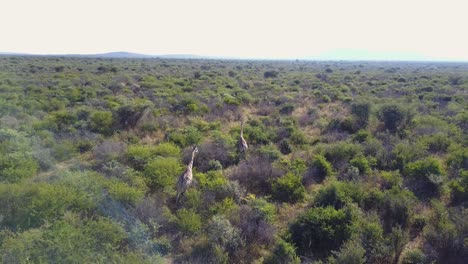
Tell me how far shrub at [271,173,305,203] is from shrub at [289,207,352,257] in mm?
1627

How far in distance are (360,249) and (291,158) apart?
5.98 meters

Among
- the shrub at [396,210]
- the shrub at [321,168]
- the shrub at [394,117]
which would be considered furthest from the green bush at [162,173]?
the shrub at [394,117]

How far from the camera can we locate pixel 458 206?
822cm

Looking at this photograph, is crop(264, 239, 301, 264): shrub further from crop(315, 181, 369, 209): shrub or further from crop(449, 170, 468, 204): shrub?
crop(449, 170, 468, 204): shrub

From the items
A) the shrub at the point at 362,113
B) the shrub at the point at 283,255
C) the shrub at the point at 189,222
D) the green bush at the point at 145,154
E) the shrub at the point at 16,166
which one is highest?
the shrub at the point at 362,113

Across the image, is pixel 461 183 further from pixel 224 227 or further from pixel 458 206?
pixel 224 227

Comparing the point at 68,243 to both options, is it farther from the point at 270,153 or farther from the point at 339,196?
the point at 270,153

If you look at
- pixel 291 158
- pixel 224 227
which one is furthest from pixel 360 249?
pixel 291 158

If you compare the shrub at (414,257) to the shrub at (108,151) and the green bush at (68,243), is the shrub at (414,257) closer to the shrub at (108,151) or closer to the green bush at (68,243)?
the green bush at (68,243)

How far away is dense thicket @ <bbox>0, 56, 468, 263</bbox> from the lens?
21.2 feet

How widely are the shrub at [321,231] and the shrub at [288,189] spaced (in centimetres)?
163

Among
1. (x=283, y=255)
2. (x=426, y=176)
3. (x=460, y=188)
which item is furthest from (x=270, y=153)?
(x=283, y=255)

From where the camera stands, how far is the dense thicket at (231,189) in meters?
6.45

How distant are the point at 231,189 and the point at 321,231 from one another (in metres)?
2.50
